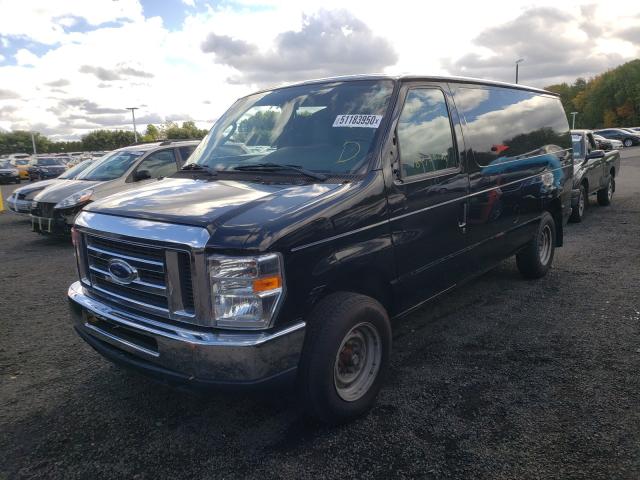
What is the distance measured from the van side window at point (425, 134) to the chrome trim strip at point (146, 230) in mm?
1563

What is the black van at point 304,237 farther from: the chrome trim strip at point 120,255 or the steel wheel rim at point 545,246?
the steel wheel rim at point 545,246

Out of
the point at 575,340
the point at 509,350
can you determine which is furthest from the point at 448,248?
the point at 575,340

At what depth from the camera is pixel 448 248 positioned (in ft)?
12.9

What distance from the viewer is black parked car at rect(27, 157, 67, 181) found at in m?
30.4

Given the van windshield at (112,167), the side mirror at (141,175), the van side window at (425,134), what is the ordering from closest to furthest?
the van side window at (425,134), the side mirror at (141,175), the van windshield at (112,167)

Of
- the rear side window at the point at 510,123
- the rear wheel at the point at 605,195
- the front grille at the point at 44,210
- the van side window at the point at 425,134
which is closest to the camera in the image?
the van side window at the point at 425,134

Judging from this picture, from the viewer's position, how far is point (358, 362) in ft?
10.5

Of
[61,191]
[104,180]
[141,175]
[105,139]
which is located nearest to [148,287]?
[141,175]

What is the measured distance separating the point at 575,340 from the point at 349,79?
292 centimetres

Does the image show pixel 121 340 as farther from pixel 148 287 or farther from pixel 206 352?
pixel 206 352

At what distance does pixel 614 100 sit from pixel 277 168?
98.8m

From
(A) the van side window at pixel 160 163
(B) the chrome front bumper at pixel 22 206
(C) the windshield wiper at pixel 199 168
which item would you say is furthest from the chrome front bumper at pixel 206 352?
(B) the chrome front bumper at pixel 22 206

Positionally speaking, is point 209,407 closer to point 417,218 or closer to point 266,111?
point 417,218

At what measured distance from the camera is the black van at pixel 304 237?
2.54m
